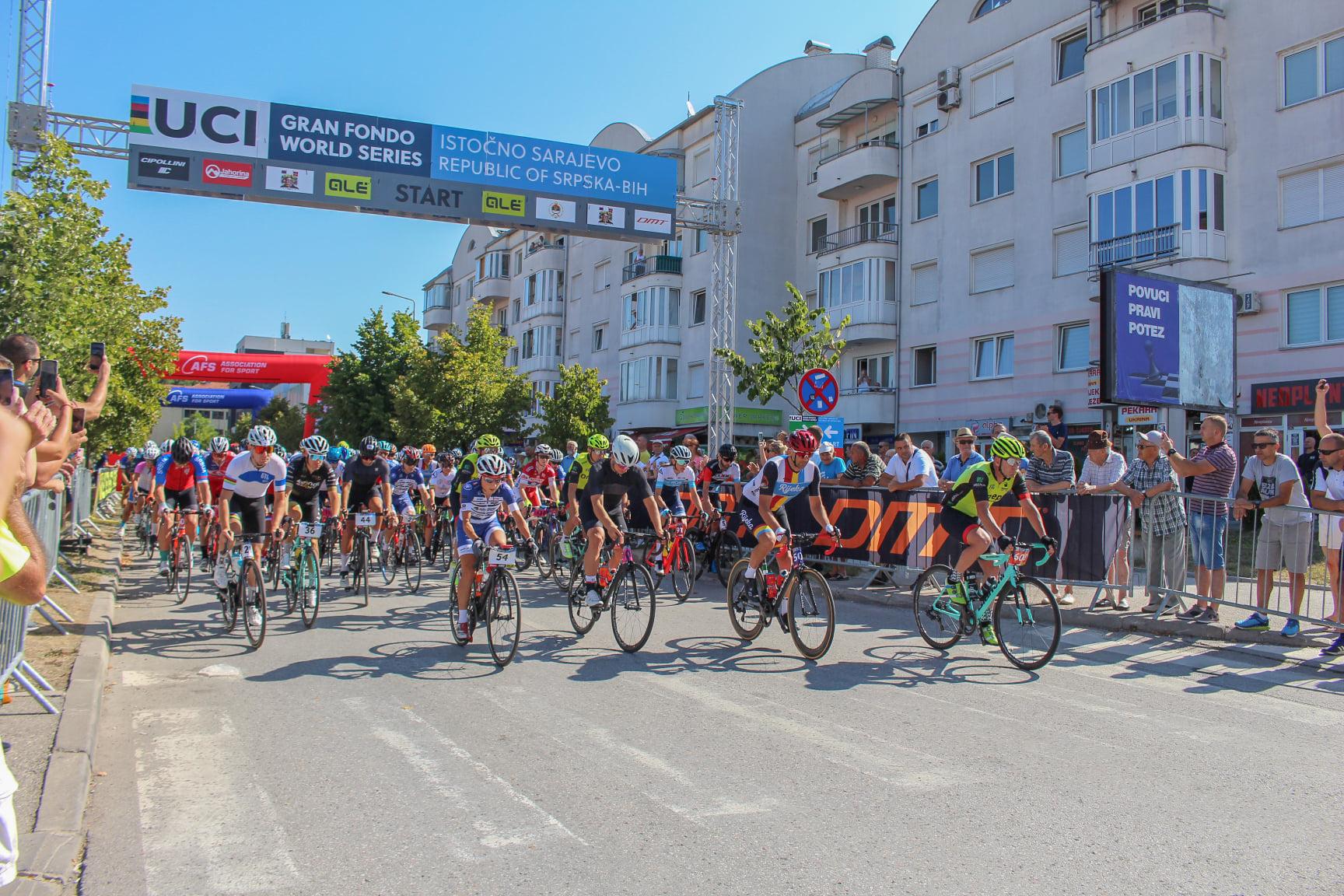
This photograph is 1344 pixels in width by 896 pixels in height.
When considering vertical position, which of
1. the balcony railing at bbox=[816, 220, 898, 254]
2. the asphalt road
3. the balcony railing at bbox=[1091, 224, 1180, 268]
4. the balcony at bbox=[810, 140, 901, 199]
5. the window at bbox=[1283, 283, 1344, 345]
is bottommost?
the asphalt road

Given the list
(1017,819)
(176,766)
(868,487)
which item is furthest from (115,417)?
(1017,819)

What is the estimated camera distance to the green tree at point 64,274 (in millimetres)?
11867

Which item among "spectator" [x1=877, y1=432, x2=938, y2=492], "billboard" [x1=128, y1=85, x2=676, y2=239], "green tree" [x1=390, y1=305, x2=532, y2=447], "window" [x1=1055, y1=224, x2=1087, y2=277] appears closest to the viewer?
"spectator" [x1=877, y1=432, x2=938, y2=492]

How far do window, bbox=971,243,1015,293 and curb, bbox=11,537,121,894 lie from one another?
86.9 feet

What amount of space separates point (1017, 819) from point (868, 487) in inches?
327

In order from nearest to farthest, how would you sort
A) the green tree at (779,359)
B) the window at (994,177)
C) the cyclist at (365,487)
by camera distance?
the cyclist at (365,487), the green tree at (779,359), the window at (994,177)

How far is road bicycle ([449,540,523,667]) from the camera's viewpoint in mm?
7941

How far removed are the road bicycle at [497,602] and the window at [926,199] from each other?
26.7 m

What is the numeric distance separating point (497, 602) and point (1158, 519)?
6.67 meters

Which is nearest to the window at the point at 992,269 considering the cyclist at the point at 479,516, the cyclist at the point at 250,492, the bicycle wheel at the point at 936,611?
the bicycle wheel at the point at 936,611

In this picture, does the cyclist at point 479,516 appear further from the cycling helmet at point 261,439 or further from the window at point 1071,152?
the window at point 1071,152

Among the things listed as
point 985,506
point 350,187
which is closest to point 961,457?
point 985,506

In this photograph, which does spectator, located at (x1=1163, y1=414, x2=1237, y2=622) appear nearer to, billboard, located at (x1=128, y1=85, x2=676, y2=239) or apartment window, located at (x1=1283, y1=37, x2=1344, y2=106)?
billboard, located at (x1=128, y1=85, x2=676, y2=239)

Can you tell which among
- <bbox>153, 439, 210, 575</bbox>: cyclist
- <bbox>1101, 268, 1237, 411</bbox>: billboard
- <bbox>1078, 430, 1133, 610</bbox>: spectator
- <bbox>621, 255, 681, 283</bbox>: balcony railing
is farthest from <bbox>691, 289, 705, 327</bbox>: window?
<bbox>1078, 430, 1133, 610</bbox>: spectator
